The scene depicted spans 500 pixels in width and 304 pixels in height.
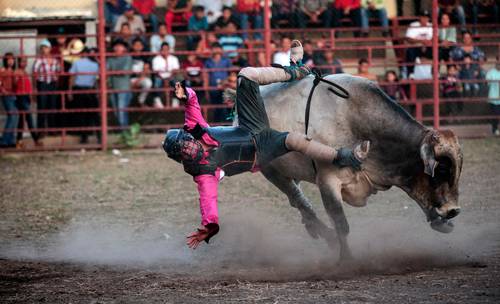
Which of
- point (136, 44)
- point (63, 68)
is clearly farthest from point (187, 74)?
point (63, 68)

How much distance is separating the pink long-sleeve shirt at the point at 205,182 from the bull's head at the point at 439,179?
156 cm

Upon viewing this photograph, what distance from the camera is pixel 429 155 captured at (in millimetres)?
6680

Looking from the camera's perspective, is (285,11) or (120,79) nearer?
(120,79)

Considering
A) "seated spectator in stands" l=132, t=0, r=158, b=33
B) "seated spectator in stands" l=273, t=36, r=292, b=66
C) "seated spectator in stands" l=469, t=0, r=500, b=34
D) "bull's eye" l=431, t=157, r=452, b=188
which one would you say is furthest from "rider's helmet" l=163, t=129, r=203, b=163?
"seated spectator in stands" l=469, t=0, r=500, b=34

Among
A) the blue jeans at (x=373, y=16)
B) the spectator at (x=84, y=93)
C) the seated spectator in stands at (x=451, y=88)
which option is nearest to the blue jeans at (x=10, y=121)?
the spectator at (x=84, y=93)

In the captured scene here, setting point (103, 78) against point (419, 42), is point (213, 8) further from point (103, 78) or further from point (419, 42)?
point (419, 42)

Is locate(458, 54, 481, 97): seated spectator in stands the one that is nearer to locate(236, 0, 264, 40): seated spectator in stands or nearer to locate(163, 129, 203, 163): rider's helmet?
locate(236, 0, 264, 40): seated spectator in stands

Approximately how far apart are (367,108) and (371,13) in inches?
382

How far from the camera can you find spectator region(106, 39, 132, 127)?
1520cm

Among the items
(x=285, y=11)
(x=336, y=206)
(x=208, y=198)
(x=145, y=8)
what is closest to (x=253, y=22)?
(x=285, y=11)

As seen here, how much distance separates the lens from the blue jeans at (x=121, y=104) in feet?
50.7

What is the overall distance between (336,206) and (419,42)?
9.06m

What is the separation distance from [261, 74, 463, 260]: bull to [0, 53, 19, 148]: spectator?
28.3 ft

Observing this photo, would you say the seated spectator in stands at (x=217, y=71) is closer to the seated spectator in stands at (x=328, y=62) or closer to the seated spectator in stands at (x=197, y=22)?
the seated spectator in stands at (x=197, y=22)
